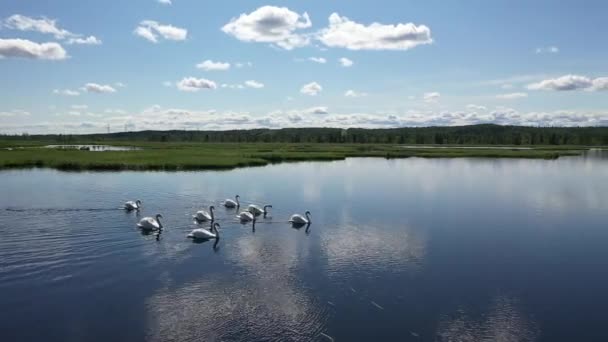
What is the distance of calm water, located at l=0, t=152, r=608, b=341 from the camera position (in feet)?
38.4

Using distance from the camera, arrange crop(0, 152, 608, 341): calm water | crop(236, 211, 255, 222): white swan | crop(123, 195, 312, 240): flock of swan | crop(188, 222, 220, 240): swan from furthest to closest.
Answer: crop(236, 211, 255, 222): white swan
crop(123, 195, 312, 240): flock of swan
crop(188, 222, 220, 240): swan
crop(0, 152, 608, 341): calm water

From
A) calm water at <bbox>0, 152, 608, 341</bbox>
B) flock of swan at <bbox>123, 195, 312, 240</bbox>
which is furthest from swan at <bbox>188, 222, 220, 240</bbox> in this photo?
calm water at <bbox>0, 152, 608, 341</bbox>

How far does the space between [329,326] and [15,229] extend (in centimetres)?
1586

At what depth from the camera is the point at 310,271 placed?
15727mm

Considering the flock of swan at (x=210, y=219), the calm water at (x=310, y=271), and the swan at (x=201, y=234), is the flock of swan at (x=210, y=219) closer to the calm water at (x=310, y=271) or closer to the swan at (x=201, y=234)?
the swan at (x=201, y=234)

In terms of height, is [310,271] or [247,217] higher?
[247,217]

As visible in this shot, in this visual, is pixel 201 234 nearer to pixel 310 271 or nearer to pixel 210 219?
pixel 210 219

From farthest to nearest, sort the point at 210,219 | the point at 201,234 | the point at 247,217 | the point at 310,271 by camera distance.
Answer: the point at 247,217, the point at 210,219, the point at 201,234, the point at 310,271

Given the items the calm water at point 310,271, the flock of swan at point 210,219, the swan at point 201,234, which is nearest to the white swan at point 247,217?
the flock of swan at point 210,219

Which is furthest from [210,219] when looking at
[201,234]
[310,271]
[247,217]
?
[310,271]

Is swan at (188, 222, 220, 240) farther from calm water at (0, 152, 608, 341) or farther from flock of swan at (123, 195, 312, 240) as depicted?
calm water at (0, 152, 608, 341)

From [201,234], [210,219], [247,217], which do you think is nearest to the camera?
[201,234]

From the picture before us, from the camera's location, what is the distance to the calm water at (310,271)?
11.7m

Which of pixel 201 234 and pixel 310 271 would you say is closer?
pixel 310 271
